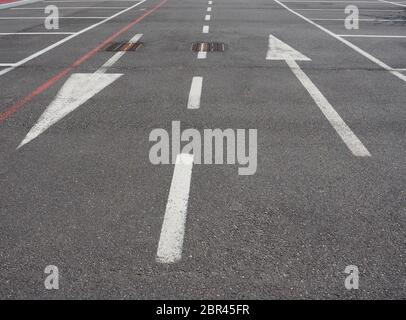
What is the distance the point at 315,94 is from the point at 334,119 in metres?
1.26

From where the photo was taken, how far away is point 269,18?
52.2 feet

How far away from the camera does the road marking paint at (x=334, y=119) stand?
197 inches

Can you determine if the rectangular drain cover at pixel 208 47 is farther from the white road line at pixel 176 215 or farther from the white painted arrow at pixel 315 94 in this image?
the white road line at pixel 176 215

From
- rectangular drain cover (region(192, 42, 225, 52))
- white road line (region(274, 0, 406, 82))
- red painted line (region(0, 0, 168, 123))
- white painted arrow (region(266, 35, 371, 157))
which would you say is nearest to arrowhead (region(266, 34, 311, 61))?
white painted arrow (region(266, 35, 371, 157))

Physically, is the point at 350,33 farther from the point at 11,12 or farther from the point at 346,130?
the point at 11,12

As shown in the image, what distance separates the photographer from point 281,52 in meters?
Answer: 10.1

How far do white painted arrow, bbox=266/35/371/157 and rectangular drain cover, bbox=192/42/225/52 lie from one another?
57.6 inches

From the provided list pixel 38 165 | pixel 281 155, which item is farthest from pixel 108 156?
pixel 281 155

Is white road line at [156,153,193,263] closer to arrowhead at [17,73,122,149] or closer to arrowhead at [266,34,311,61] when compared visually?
arrowhead at [17,73,122,149]

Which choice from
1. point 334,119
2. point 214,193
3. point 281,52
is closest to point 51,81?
point 214,193

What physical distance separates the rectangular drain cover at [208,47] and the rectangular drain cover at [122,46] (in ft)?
5.87

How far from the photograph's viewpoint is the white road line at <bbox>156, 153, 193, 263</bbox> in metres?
3.23

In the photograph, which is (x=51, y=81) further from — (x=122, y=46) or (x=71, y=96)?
(x=122, y=46)
